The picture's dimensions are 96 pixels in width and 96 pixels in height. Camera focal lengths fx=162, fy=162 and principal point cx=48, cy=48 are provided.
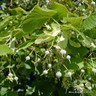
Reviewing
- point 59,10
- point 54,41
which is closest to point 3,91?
point 54,41

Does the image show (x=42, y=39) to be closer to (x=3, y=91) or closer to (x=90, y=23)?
(x=90, y=23)

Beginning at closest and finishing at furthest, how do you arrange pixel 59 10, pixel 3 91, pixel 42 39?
pixel 42 39 < pixel 59 10 < pixel 3 91

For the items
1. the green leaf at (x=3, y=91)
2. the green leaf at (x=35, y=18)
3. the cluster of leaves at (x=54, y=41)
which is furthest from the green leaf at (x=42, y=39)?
the green leaf at (x=3, y=91)

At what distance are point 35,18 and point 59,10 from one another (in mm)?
152

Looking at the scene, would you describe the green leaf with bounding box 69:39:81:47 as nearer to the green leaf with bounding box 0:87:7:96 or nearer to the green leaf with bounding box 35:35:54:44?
the green leaf with bounding box 35:35:54:44

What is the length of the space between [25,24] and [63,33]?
20 centimetres

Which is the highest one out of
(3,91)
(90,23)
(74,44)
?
(90,23)

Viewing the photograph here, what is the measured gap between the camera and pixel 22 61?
50.8 inches

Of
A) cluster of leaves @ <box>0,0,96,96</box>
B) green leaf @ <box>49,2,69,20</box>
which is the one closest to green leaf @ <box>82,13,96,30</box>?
cluster of leaves @ <box>0,0,96,96</box>

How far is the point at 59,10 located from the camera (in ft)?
2.90

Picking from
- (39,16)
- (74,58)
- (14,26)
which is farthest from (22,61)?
(39,16)

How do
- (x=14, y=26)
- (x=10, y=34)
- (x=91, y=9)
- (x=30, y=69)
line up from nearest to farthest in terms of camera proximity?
(x=10, y=34) → (x=14, y=26) → (x=91, y=9) → (x=30, y=69)

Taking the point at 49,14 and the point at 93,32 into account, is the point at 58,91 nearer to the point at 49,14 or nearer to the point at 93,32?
the point at 93,32

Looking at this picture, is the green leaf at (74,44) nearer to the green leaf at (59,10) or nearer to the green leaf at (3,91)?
the green leaf at (59,10)
